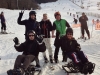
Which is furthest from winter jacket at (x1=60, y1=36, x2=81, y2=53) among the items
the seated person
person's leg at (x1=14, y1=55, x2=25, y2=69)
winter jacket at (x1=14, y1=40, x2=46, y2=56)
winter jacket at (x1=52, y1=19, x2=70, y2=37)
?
person's leg at (x1=14, y1=55, x2=25, y2=69)

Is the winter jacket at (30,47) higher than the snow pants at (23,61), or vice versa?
the winter jacket at (30,47)

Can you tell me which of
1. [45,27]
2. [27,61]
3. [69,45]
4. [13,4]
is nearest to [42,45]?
[27,61]

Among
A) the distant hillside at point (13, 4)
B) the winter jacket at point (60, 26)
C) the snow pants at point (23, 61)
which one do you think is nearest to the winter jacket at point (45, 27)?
the winter jacket at point (60, 26)

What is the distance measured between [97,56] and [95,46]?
218cm

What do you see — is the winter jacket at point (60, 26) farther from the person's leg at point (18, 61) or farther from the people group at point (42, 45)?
the person's leg at point (18, 61)

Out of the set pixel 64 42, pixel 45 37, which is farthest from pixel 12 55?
pixel 64 42

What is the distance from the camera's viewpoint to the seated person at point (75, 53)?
548 centimetres

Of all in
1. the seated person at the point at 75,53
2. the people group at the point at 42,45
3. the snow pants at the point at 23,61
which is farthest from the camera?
the people group at the point at 42,45

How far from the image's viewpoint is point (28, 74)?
5734mm

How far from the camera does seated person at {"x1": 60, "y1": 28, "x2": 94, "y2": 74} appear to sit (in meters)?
5.48

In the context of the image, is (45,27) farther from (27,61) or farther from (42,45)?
(27,61)

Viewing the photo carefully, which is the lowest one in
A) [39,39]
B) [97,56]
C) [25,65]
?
[97,56]

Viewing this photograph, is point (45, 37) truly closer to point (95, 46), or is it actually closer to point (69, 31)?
point (69, 31)

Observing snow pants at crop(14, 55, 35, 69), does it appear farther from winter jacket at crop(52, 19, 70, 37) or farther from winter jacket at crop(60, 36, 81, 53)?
winter jacket at crop(52, 19, 70, 37)
